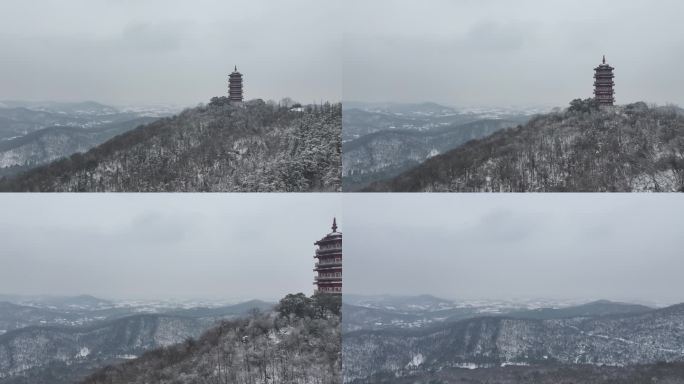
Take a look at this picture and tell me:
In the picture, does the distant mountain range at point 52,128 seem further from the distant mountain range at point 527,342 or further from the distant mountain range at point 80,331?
the distant mountain range at point 527,342

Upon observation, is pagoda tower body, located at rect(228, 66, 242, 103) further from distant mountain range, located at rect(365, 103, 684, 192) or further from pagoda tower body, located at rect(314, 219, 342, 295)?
pagoda tower body, located at rect(314, 219, 342, 295)

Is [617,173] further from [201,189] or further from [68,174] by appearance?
[68,174]

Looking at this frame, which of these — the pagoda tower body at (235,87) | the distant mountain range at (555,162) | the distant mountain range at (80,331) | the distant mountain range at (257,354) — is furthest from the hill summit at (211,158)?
the distant mountain range at (257,354)

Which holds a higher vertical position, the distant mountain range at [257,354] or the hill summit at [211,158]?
the hill summit at [211,158]

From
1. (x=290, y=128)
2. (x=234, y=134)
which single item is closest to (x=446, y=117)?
(x=290, y=128)

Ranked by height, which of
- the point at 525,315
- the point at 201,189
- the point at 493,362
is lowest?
the point at 493,362

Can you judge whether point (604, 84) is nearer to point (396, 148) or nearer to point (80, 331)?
point (396, 148)
